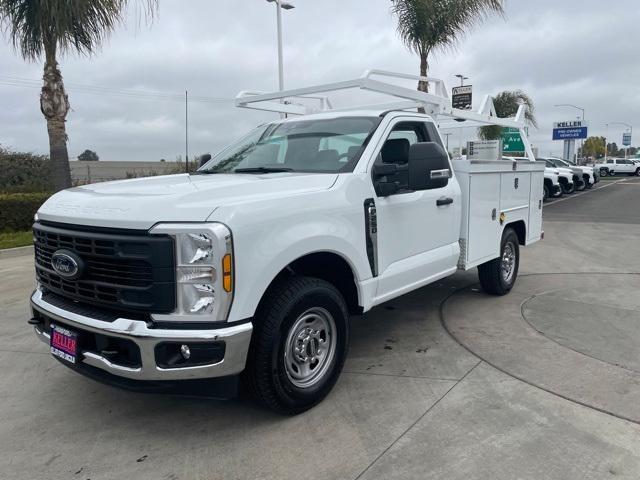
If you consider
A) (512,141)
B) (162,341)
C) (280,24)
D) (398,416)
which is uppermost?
(280,24)

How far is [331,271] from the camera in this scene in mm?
3795

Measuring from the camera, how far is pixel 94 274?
9.85ft

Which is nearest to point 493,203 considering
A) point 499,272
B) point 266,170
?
point 499,272

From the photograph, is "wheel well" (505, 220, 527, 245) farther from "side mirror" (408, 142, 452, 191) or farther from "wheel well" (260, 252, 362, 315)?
"wheel well" (260, 252, 362, 315)

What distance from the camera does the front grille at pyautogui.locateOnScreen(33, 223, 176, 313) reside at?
2.75 meters

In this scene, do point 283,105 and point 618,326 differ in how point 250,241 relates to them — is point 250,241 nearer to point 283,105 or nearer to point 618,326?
point 283,105

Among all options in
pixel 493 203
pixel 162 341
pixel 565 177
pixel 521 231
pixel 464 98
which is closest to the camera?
pixel 162 341

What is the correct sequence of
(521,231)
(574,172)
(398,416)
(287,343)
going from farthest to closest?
(574,172) → (521,231) → (398,416) → (287,343)

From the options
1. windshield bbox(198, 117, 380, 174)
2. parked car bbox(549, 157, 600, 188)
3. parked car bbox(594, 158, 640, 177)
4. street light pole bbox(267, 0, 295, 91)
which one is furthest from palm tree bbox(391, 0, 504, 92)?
parked car bbox(594, 158, 640, 177)

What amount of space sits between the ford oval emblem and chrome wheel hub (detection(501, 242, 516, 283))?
477 centimetres

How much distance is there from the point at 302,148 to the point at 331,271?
1.13m

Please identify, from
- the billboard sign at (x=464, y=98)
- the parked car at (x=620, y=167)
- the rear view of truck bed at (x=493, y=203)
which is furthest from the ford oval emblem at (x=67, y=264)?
the parked car at (x=620, y=167)

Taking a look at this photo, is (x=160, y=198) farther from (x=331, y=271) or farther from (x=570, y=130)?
(x=570, y=130)

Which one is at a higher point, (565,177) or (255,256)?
(565,177)
